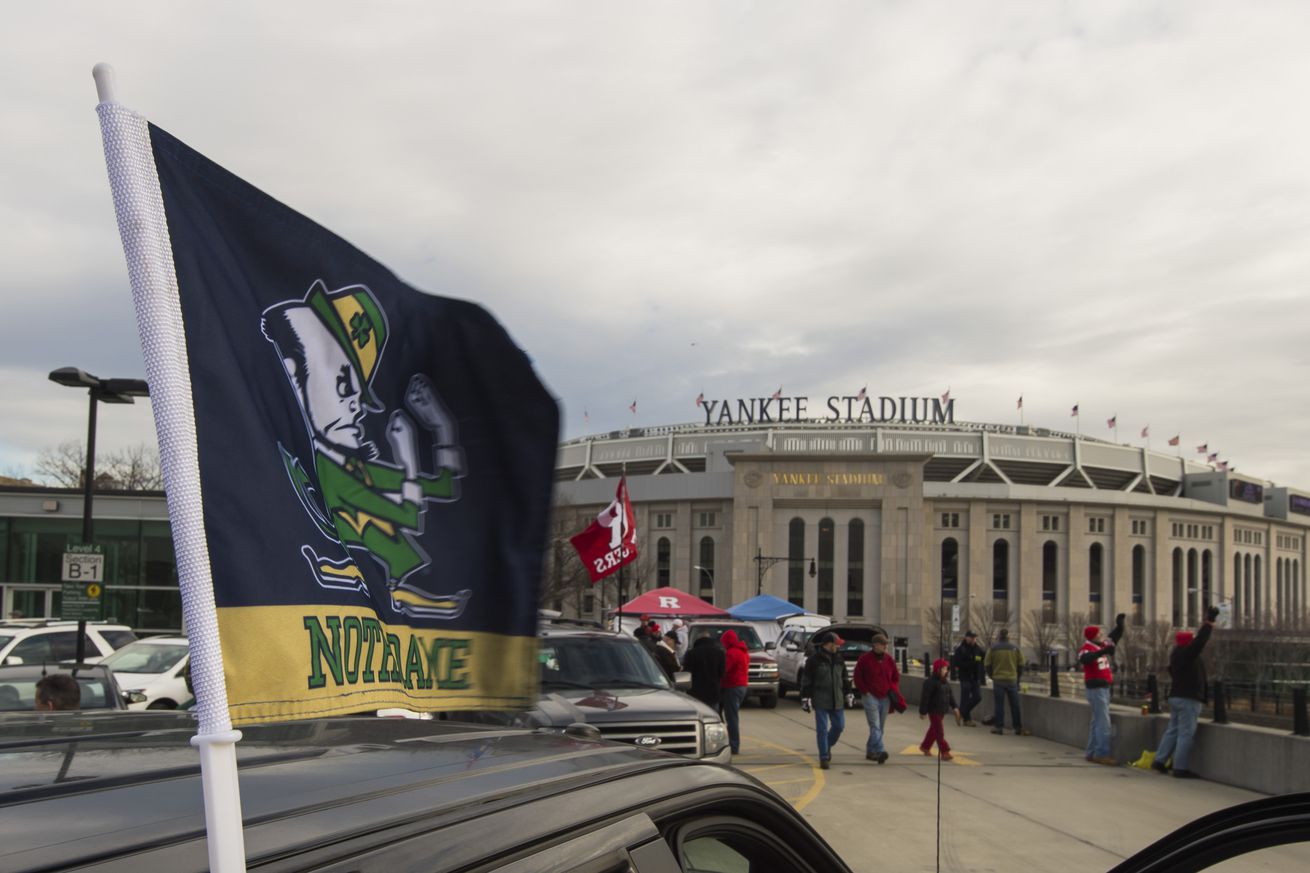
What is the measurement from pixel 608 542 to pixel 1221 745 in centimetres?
941

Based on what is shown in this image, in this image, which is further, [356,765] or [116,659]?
[116,659]

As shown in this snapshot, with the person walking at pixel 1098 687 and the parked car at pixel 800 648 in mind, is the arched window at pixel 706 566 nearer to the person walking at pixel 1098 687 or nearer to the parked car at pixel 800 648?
the parked car at pixel 800 648

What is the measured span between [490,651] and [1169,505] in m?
116

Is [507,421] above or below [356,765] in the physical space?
above

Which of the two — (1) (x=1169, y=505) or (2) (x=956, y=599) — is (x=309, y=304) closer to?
(2) (x=956, y=599)

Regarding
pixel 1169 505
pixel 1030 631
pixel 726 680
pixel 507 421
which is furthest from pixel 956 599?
pixel 507 421

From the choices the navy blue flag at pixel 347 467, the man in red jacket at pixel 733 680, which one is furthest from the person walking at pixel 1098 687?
the navy blue flag at pixel 347 467

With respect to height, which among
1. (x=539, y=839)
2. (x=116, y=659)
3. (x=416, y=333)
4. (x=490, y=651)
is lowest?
(x=116, y=659)

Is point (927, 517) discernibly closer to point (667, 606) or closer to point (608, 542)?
point (667, 606)

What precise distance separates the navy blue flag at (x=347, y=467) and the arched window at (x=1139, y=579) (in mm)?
110281

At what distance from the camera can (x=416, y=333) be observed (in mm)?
2566

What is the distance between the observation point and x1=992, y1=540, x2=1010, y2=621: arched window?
99438mm

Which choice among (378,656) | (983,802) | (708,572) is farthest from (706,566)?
(378,656)

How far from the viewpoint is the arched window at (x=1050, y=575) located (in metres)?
99.8
